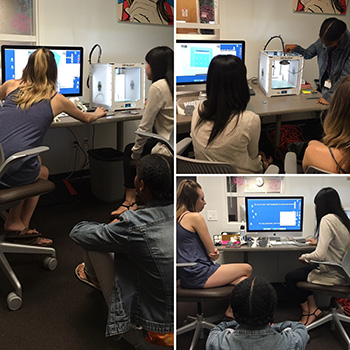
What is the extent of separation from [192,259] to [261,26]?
1608mm

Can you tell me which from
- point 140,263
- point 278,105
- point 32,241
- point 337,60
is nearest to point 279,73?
point 278,105

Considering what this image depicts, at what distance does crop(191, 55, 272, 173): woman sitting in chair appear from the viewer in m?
1.47

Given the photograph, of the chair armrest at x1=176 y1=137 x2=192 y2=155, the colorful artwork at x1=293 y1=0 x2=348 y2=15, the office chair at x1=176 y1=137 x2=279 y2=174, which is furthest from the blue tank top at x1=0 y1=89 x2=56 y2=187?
the colorful artwork at x1=293 y1=0 x2=348 y2=15

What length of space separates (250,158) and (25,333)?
120cm

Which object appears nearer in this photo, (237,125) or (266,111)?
(237,125)

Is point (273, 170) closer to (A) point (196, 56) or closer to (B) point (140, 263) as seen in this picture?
(B) point (140, 263)

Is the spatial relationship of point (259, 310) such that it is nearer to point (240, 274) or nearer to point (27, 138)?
point (240, 274)

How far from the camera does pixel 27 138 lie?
2457 mm

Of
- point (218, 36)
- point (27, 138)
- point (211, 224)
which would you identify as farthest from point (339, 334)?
point (27, 138)

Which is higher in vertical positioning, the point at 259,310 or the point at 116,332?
the point at 259,310

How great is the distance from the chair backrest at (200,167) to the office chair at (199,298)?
0.25m

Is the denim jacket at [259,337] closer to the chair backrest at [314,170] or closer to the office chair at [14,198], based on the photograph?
the chair backrest at [314,170]

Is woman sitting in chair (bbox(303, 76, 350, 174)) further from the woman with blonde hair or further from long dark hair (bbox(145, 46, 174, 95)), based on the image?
the woman with blonde hair

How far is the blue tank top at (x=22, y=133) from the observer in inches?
94.3
